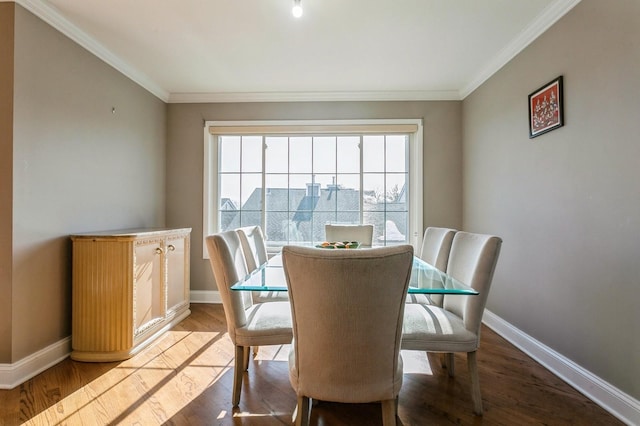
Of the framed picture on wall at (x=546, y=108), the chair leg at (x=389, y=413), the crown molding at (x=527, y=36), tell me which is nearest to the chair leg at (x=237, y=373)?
the chair leg at (x=389, y=413)

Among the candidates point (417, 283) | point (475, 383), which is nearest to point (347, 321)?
point (417, 283)

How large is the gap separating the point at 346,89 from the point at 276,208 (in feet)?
5.23

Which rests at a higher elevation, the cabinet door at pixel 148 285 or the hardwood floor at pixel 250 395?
the cabinet door at pixel 148 285

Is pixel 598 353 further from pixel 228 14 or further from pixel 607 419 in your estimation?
pixel 228 14

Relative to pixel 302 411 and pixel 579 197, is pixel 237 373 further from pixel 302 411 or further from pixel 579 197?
pixel 579 197

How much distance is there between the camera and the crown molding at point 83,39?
1993 millimetres

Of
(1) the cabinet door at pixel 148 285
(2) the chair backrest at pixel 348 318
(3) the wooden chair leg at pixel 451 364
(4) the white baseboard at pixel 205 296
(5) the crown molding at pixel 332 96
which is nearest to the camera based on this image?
(2) the chair backrest at pixel 348 318

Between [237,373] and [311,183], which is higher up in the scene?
[311,183]

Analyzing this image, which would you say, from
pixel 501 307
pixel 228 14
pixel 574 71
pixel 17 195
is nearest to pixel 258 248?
pixel 17 195

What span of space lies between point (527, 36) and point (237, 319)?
114 inches

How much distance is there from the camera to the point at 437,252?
7.02 ft

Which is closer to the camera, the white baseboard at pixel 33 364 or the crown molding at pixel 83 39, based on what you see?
the white baseboard at pixel 33 364

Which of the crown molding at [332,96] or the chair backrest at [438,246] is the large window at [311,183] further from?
the chair backrest at [438,246]

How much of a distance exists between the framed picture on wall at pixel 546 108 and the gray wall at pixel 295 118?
46.6 inches
